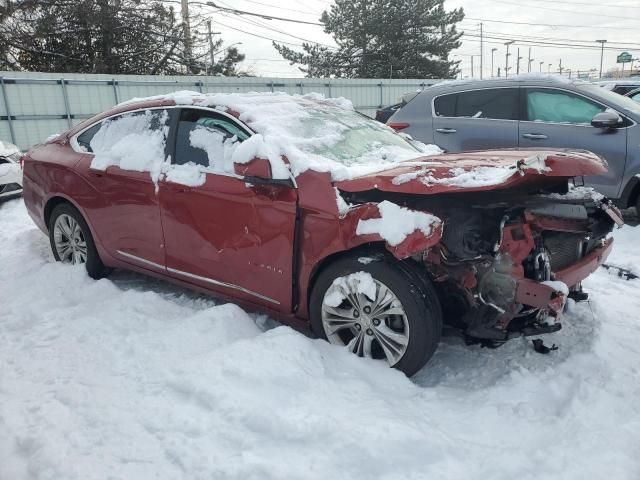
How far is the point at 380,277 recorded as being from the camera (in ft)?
9.40

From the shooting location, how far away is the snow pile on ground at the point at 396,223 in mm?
2744

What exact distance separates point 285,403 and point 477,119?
5190 millimetres

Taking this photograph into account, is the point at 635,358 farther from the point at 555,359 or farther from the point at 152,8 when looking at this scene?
the point at 152,8

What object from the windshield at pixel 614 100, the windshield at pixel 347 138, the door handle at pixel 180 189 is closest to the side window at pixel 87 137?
the door handle at pixel 180 189

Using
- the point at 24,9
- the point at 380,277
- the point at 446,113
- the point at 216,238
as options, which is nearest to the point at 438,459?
A: the point at 380,277

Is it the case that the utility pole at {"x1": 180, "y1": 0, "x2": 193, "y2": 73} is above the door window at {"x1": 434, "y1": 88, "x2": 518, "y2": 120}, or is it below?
above

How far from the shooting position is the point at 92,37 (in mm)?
23719

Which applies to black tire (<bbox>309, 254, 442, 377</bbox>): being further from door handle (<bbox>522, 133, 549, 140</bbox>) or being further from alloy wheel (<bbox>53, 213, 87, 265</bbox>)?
door handle (<bbox>522, 133, 549, 140</bbox>)

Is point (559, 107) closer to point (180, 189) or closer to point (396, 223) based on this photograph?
Result: point (396, 223)

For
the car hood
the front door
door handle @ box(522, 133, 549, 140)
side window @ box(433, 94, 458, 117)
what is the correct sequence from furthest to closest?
side window @ box(433, 94, 458, 117) < door handle @ box(522, 133, 549, 140) < the front door < the car hood

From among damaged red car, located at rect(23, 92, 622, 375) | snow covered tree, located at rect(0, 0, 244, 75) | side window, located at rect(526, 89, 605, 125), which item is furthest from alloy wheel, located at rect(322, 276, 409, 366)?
snow covered tree, located at rect(0, 0, 244, 75)

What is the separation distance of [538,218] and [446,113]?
434 centimetres

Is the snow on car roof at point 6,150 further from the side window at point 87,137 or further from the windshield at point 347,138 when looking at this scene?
the windshield at point 347,138

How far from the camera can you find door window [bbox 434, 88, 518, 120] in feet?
21.5
